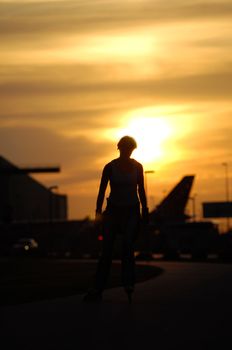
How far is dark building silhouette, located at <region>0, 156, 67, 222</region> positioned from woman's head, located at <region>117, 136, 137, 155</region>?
128413 mm

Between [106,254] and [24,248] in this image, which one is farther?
[24,248]

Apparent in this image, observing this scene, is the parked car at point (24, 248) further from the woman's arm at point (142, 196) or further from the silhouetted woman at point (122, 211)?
the silhouetted woman at point (122, 211)

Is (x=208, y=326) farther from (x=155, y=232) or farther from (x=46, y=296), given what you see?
(x=155, y=232)

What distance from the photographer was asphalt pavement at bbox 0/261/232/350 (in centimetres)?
722

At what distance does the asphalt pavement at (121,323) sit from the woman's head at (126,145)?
1.74 metres

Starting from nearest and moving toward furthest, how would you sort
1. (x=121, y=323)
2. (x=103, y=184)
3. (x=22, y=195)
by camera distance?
A: (x=121, y=323) < (x=103, y=184) < (x=22, y=195)

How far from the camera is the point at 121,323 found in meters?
8.59

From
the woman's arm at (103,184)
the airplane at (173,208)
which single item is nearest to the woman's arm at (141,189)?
the woman's arm at (103,184)

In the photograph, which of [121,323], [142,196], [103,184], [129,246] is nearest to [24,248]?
[142,196]

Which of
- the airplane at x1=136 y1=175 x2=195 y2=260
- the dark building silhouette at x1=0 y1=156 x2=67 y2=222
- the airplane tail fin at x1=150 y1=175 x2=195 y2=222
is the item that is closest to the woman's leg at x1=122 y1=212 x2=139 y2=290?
the airplane at x1=136 y1=175 x2=195 y2=260

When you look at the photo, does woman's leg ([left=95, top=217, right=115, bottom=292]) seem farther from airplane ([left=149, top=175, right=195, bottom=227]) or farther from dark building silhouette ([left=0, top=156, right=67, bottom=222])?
dark building silhouette ([left=0, top=156, right=67, bottom=222])

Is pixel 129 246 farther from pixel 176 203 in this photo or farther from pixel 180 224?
pixel 180 224

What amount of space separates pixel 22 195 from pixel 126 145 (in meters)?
160

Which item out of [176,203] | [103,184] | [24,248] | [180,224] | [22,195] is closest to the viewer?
[103,184]
